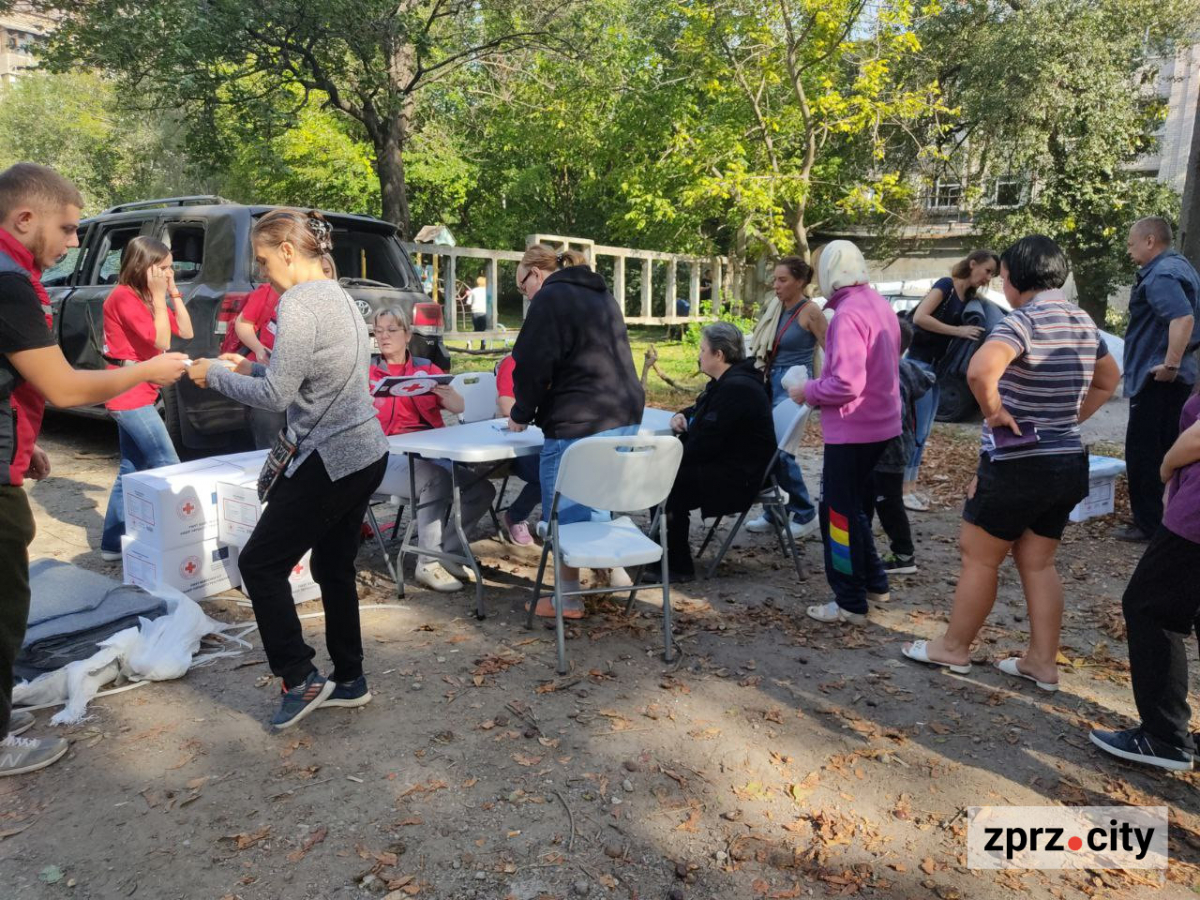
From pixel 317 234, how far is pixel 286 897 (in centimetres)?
207

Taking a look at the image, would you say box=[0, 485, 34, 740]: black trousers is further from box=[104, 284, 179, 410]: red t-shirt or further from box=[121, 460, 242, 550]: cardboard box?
box=[104, 284, 179, 410]: red t-shirt

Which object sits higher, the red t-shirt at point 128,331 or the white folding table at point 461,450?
the red t-shirt at point 128,331

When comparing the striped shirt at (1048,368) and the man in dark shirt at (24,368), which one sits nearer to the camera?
the man in dark shirt at (24,368)

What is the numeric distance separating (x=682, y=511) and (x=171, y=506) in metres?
2.63

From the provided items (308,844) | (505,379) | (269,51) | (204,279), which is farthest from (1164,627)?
(269,51)

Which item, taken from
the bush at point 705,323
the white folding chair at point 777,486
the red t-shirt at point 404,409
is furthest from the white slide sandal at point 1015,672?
the bush at point 705,323

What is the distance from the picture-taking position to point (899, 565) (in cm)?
524

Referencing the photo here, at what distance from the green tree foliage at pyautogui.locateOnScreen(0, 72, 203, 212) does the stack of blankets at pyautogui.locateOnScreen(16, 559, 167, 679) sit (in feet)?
124

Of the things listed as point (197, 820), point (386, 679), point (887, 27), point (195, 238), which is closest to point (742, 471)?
point (386, 679)

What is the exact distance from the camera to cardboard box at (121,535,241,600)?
4.41 metres

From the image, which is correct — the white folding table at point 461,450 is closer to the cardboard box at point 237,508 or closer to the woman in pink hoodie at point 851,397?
the cardboard box at point 237,508

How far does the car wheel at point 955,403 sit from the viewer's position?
33.1 ft

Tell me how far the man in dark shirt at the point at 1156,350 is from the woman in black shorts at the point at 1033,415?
2.10 meters

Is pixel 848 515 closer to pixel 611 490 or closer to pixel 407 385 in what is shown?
pixel 611 490
